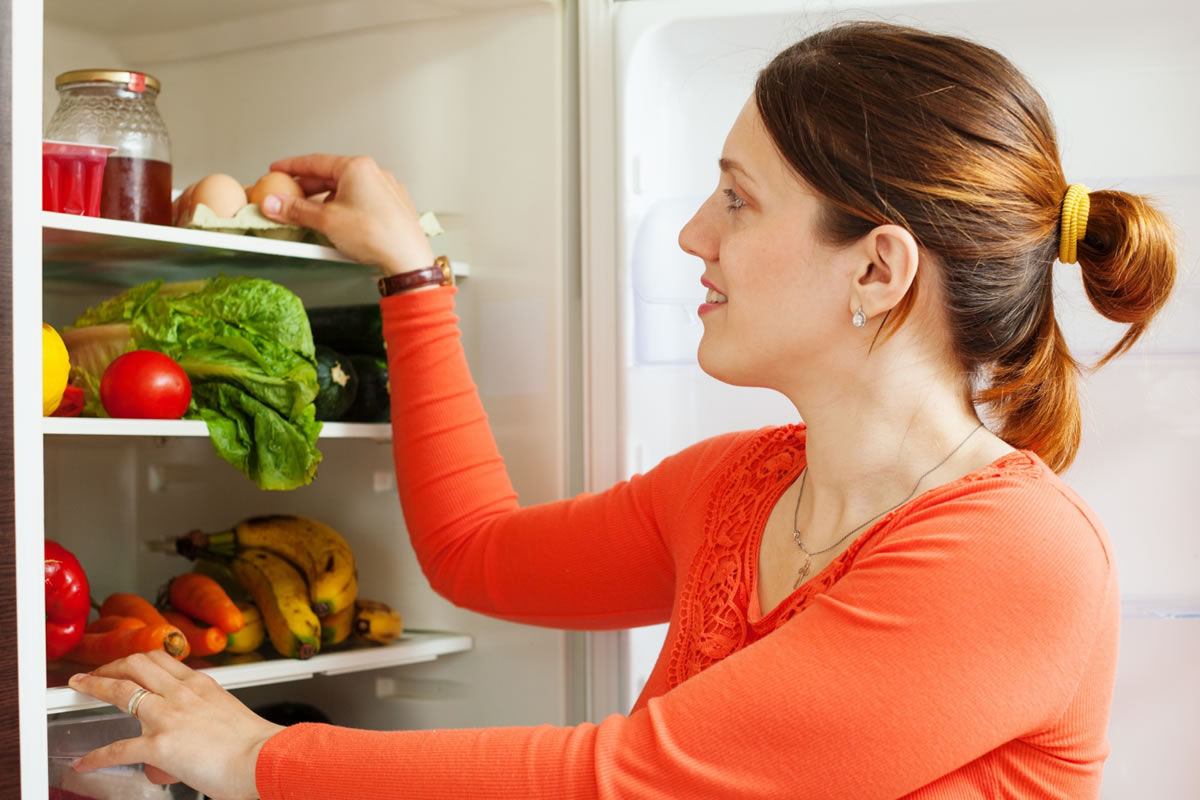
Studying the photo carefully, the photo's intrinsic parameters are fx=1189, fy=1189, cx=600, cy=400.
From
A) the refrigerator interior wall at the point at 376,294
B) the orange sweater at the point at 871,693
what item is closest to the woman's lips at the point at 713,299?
the orange sweater at the point at 871,693

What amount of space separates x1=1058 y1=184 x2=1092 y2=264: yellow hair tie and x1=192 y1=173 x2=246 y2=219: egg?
844 mm

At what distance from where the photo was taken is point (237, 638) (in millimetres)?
1368

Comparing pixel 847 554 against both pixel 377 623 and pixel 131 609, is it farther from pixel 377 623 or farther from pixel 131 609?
pixel 131 609

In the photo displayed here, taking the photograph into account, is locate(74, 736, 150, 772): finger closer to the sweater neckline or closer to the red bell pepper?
the red bell pepper

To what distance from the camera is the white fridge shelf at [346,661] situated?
127 centimetres

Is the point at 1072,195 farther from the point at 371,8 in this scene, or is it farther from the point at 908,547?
the point at 371,8

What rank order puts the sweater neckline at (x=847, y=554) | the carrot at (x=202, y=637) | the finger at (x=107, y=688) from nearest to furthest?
1. the sweater neckline at (x=847, y=554)
2. the finger at (x=107, y=688)
3. the carrot at (x=202, y=637)

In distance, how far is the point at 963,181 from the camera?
0.95 meters

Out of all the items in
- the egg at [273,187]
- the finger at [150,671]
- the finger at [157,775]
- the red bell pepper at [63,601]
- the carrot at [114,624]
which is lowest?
the finger at [157,775]

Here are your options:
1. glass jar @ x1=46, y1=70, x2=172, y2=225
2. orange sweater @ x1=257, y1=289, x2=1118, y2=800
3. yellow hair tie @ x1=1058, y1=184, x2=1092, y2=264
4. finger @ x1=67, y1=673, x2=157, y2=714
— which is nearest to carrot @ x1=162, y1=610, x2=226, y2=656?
finger @ x1=67, y1=673, x2=157, y2=714

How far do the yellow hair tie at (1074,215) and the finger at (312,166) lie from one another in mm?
789

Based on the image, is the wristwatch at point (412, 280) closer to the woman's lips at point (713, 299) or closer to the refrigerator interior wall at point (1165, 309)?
→ the refrigerator interior wall at point (1165, 309)

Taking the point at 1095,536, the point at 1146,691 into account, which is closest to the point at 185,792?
the point at 1095,536

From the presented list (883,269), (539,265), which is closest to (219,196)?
(539,265)
